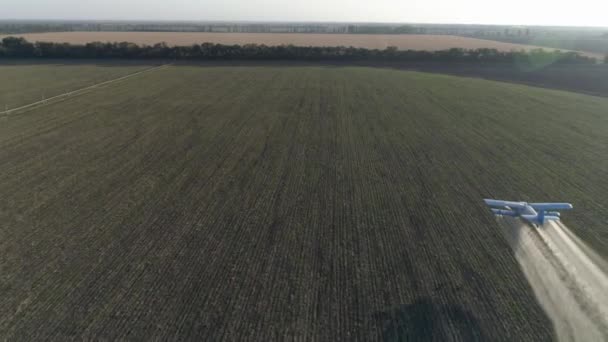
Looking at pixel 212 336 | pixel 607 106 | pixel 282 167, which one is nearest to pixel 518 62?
pixel 607 106

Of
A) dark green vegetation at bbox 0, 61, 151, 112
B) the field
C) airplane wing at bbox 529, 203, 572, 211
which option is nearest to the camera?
airplane wing at bbox 529, 203, 572, 211

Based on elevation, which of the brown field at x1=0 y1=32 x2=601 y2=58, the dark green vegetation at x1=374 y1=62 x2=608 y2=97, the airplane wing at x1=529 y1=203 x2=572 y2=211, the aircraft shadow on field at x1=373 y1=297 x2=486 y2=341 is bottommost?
the aircraft shadow on field at x1=373 y1=297 x2=486 y2=341

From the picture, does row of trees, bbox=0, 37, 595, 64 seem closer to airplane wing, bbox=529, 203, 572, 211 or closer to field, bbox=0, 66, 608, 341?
field, bbox=0, 66, 608, 341

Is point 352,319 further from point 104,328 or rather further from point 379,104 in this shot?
point 379,104

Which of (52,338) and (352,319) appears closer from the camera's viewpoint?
(52,338)

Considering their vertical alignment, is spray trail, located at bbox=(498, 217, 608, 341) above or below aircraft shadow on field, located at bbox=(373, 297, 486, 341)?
above

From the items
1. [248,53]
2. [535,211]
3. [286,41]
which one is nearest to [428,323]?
[535,211]

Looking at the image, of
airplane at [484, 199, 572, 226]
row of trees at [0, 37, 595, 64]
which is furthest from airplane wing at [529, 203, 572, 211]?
row of trees at [0, 37, 595, 64]
